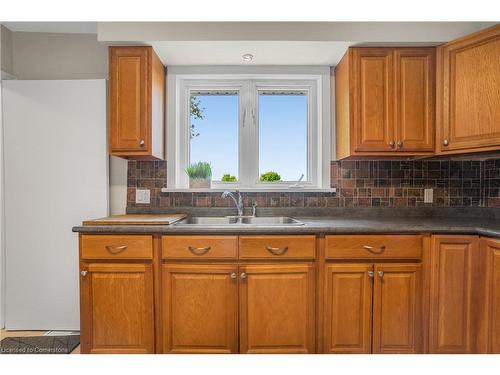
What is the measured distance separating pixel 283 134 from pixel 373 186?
0.81 metres

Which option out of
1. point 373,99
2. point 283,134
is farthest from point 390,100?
point 283,134

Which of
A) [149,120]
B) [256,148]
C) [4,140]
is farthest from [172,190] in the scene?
[4,140]

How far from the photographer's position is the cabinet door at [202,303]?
1.77 metres

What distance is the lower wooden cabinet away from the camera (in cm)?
177

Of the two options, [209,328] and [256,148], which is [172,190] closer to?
[256,148]

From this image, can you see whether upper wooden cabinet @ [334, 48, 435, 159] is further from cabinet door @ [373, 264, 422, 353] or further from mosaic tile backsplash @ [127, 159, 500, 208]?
cabinet door @ [373, 264, 422, 353]

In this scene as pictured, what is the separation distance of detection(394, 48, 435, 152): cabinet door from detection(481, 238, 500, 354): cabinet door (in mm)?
731

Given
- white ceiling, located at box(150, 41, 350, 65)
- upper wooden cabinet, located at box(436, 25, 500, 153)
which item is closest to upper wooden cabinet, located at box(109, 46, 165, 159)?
white ceiling, located at box(150, 41, 350, 65)

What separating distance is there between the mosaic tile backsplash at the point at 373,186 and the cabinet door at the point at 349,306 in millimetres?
696

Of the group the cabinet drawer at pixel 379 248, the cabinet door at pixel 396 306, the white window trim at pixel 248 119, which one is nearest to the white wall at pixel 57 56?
the white window trim at pixel 248 119

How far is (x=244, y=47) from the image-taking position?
2.04 m

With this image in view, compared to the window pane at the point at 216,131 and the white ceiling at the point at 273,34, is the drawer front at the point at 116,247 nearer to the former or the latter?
the window pane at the point at 216,131

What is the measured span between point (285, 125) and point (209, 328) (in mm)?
1608

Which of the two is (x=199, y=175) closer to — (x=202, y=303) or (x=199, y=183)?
(x=199, y=183)
